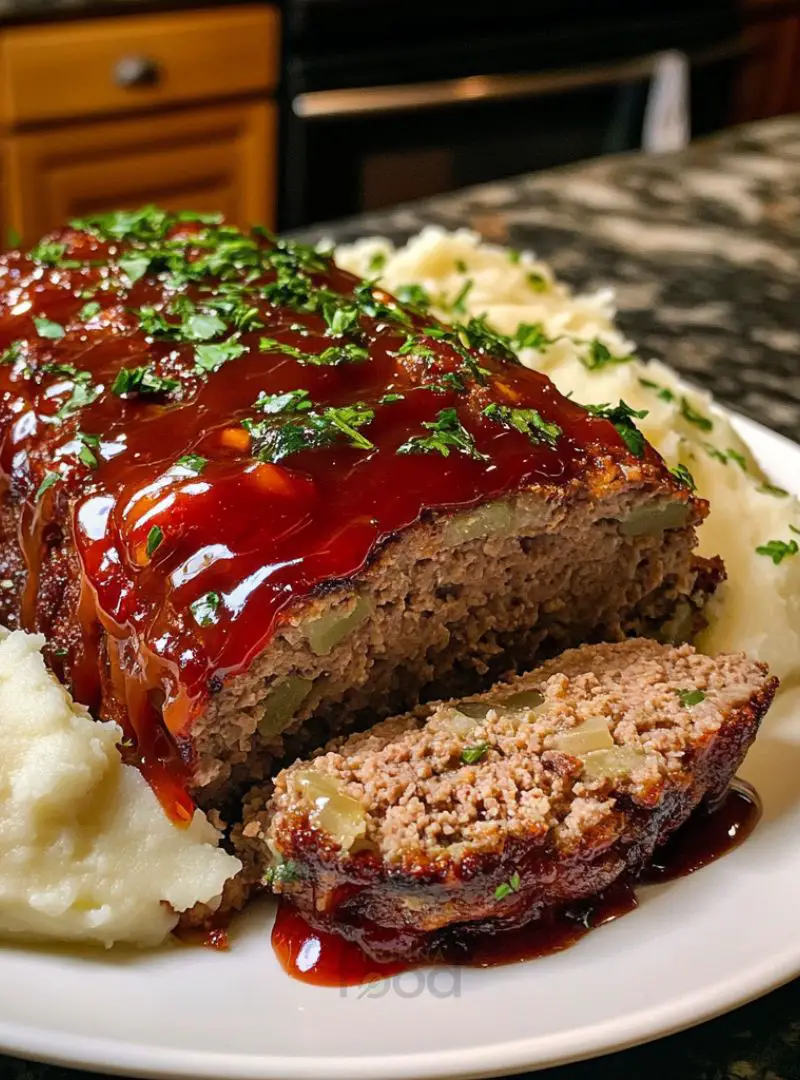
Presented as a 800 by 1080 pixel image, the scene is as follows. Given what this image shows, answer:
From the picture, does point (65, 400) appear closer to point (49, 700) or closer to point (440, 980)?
point (49, 700)

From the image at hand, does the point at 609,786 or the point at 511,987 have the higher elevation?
the point at 609,786

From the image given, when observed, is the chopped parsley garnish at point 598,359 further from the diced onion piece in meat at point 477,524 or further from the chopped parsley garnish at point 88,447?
the chopped parsley garnish at point 88,447

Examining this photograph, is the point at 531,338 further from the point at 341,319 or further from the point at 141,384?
the point at 141,384

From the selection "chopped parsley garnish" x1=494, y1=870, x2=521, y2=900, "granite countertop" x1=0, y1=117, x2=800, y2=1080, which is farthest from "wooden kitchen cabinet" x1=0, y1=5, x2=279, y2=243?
Answer: "chopped parsley garnish" x1=494, y1=870, x2=521, y2=900

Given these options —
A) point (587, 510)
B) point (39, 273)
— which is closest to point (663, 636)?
point (587, 510)

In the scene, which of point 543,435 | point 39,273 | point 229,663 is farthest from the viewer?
point 39,273

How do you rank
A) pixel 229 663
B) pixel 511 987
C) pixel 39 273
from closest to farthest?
pixel 511 987, pixel 229 663, pixel 39 273

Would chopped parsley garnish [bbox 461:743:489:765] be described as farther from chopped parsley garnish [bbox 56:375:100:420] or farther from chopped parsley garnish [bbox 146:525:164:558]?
chopped parsley garnish [bbox 56:375:100:420]
